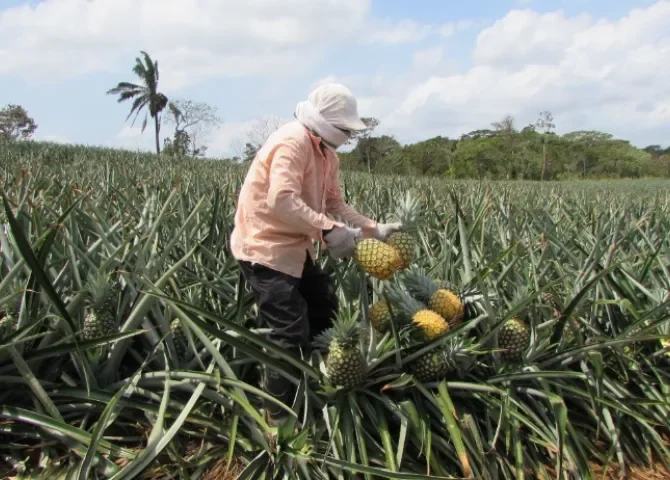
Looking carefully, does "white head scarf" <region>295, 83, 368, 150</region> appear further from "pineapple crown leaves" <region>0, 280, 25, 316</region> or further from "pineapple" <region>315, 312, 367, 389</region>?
"pineapple crown leaves" <region>0, 280, 25, 316</region>

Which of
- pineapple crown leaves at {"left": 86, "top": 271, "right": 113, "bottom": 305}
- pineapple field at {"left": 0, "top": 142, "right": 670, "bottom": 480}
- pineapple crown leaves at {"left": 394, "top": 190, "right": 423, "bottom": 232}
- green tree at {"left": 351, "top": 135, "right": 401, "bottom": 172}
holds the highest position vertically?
green tree at {"left": 351, "top": 135, "right": 401, "bottom": 172}

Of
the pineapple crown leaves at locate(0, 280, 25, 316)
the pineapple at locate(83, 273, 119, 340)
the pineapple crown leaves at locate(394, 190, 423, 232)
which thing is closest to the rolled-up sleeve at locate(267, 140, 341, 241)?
the pineapple crown leaves at locate(394, 190, 423, 232)

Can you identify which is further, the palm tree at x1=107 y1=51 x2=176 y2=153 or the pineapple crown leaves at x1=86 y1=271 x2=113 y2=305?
the palm tree at x1=107 y1=51 x2=176 y2=153

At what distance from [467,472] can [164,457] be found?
1.02 meters

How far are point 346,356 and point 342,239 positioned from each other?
16.4 inches

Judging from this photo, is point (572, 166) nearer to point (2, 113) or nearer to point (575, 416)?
point (2, 113)

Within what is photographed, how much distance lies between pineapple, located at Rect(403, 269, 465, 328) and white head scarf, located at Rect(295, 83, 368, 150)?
25.6 inches

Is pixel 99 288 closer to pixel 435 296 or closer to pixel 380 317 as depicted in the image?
pixel 380 317

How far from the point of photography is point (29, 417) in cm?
163

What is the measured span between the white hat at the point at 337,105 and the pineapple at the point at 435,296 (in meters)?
0.67

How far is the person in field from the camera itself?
6.07 feet

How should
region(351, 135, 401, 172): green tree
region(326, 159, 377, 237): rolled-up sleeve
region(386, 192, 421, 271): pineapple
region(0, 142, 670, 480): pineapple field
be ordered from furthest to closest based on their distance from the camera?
region(351, 135, 401, 172): green tree → region(326, 159, 377, 237): rolled-up sleeve → region(386, 192, 421, 271): pineapple → region(0, 142, 670, 480): pineapple field

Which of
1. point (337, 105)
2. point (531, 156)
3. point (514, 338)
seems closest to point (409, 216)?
point (337, 105)

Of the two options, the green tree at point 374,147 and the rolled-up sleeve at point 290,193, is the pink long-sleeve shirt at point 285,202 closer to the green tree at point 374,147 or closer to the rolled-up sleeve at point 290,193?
the rolled-up sleeve at point 290,193
